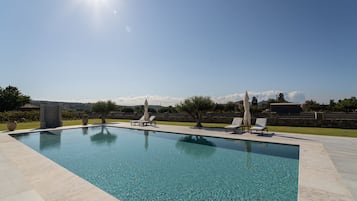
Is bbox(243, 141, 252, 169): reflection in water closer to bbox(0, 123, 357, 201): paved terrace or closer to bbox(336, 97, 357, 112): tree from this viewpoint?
bbox(0, 123, 357, 201): paved terrace

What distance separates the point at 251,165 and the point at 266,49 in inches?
471

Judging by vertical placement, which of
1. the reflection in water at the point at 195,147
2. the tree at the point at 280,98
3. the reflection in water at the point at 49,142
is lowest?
the reflection in water at the point at 49,142

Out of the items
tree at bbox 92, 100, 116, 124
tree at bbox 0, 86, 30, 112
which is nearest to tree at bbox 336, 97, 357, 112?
tree at bbox 92, 100, 116, 124

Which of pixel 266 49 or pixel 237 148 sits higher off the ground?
pixel 266 49

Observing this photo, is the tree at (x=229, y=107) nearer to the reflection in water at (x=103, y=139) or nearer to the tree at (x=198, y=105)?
the tree at (x=198, y=105)

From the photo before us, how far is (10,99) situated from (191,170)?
46899 millimetres

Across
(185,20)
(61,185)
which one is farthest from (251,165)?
(185,20)

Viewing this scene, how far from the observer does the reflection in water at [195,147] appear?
7570 mm

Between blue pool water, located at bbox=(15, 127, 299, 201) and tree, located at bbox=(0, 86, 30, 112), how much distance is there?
39.5m

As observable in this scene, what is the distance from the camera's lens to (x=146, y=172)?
5402 mm

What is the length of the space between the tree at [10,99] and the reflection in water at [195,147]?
1690 inches

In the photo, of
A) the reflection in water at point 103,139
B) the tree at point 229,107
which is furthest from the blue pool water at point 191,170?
the tree at point 229,107

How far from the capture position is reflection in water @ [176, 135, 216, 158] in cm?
757

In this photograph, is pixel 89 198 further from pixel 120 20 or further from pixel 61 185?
pixel 120 20
